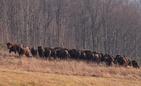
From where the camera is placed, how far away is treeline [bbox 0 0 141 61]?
70750 millimetres

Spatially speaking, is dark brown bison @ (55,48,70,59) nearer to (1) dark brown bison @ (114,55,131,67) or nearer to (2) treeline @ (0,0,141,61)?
(1) dark brown bison @ (114,55,131,67)

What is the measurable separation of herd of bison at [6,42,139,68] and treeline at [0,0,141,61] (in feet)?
117

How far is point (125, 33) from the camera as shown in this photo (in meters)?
78.1

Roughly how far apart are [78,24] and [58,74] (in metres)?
52.7

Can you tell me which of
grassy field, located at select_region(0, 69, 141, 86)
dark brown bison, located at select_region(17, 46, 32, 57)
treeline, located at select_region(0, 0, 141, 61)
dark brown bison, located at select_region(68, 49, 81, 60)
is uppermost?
treeline, located at select_region(0, 0, 141, 61)

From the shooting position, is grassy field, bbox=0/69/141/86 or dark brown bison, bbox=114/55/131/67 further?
dark brown bison, bbox=114/55/131/67

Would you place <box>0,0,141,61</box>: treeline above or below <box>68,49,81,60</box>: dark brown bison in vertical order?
above

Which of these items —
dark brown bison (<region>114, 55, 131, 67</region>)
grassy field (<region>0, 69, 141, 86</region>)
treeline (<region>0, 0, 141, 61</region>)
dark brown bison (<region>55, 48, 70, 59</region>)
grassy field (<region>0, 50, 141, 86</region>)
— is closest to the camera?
grassy field (<region>0, 69, 141, 86</region>)

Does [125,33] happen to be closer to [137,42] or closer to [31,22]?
[137,42]

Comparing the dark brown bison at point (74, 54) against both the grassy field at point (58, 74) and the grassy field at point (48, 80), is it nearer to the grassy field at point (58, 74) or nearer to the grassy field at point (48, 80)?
the grassy field at point (58, 74)

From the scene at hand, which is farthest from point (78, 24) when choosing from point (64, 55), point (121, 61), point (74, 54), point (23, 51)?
point (23, 51)

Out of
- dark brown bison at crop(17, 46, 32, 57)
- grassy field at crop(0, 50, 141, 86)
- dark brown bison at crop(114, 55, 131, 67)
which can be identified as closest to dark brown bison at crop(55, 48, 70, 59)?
dark brown bison at crop(17, 46, 32, 57)

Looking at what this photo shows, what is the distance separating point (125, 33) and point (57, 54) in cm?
4798

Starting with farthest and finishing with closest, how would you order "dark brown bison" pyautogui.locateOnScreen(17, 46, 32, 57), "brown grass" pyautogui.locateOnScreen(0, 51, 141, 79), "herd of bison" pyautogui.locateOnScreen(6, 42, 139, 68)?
"herd of bison" pyautogui.locateOnScreen(6, 42, 139, 68) → "dark brown bison" pyautogui.locateOnScreen(17, 46, 32, 57) → "brown grass" pyautogui.locateOnScreen(0, 51, 141, 79)
